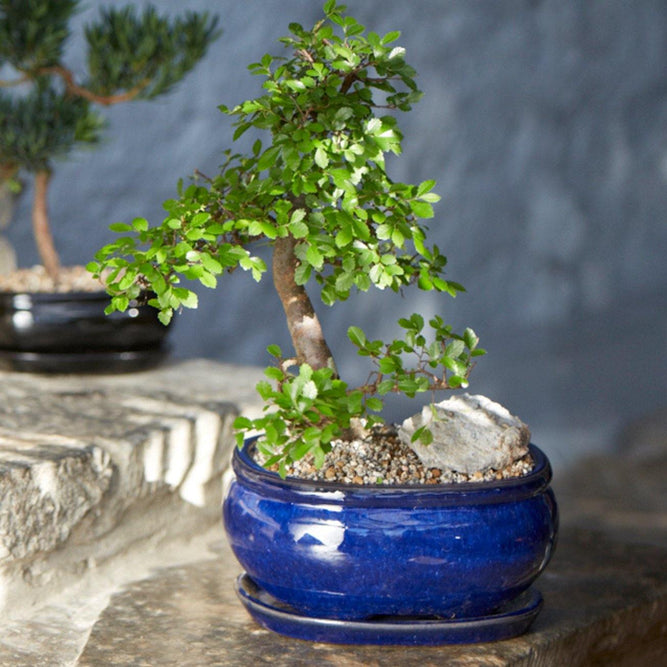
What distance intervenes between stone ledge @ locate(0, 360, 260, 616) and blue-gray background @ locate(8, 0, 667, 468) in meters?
1.71

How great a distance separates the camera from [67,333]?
1688mm

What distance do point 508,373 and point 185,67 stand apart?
6.63 feet

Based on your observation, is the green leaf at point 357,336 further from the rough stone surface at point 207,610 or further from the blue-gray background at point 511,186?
the blue-gray background at point 511,186

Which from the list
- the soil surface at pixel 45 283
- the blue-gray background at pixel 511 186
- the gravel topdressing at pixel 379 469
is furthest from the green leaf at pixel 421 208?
the blue-gray background at pixel 511 186

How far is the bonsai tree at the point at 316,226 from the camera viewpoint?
0.91 m

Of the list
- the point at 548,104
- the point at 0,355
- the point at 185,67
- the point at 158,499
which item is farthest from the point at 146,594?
the point at 548,104

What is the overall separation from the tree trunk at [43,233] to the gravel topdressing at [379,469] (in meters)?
0.97

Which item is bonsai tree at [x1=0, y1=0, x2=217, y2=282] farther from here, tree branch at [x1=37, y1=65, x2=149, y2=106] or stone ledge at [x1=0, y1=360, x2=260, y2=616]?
stone ledge at [x1=0, y1=360, x2=260, y2=616]

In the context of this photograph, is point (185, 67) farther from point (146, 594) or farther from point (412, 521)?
point (412, 521)

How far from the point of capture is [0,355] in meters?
1.73

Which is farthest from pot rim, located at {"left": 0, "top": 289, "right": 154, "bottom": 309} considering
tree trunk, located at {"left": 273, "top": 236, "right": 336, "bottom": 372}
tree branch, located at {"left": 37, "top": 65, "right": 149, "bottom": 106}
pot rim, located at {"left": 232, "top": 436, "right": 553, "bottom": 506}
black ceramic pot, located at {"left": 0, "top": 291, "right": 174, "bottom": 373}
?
pot rim, located at {"left": 232, "top": 436, "right": 553, "bottom": 506}

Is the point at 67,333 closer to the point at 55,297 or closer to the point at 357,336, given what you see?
the point at 55,297

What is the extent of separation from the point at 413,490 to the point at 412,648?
17 centimetres

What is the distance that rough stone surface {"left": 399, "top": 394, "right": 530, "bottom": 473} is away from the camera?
96 cm
